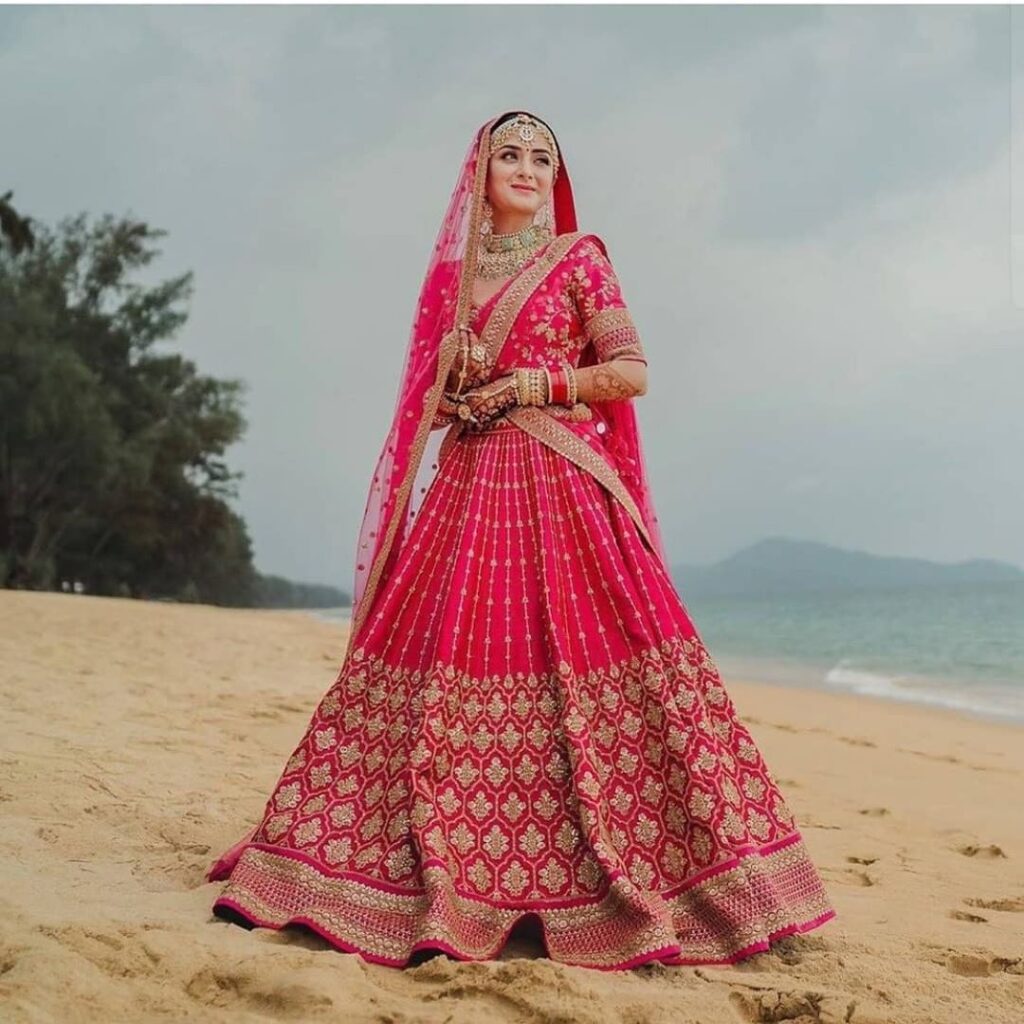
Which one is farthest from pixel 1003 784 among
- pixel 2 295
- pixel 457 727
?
pixel 2 295

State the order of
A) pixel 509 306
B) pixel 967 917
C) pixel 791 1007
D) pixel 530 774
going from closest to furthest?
pixel 791 1007, pixel 530 774, pixel 967 917, pixel 509 306

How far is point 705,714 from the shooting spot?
2662mm

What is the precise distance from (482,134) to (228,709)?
407 centimetres

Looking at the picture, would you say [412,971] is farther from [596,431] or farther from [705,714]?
[596,431]

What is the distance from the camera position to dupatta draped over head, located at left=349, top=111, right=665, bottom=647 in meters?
3.06

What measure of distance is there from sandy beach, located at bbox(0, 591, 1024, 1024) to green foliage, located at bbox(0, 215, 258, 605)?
15536 mm

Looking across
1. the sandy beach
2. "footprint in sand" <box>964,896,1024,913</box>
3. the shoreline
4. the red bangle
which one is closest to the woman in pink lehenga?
the red bangle

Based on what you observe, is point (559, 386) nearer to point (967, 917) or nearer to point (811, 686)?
point (967, 917)

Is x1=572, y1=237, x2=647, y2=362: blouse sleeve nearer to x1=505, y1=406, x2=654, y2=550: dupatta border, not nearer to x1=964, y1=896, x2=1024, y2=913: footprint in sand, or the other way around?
x1=505, y1=406, x2=654, y2=550: dupatta border

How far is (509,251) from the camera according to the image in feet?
10.3

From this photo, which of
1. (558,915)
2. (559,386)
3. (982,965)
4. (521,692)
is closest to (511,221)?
(559,386)

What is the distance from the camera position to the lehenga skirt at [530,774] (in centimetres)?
240

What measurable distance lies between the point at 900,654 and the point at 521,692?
A: 18653mm

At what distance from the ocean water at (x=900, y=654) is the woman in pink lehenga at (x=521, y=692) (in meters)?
0.40
